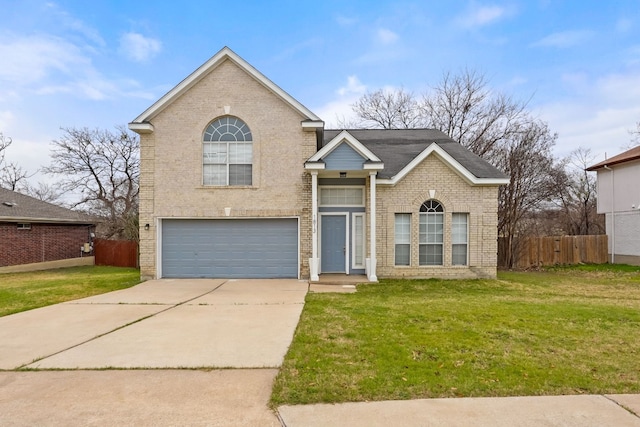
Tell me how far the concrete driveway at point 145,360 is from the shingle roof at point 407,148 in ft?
24.3

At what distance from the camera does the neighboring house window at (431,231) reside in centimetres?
1330

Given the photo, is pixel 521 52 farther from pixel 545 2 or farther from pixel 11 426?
pixel 11 426

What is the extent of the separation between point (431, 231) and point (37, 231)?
20.2m

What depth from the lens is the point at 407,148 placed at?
15266 mm

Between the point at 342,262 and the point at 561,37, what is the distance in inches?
500

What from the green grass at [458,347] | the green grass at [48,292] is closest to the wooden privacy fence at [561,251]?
the green grass at [458,347]

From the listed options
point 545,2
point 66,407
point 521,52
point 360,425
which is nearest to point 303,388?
point 360,425

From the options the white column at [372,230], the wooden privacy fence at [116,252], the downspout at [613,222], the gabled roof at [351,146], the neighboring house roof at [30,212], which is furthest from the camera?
the wooden privacy fence at [116,252]

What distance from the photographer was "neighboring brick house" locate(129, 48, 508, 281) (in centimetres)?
1302

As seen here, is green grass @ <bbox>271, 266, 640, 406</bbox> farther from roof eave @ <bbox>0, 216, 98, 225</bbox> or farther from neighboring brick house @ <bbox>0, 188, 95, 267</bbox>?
neighboring brick house @ <bbox>0, 188, 95, 267</bbox>

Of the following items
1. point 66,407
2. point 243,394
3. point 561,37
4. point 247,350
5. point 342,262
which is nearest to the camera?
point 66,407

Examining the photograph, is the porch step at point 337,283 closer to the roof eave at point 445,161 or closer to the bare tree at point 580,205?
the roof eave at point 445,161

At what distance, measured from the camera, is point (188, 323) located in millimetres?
6996

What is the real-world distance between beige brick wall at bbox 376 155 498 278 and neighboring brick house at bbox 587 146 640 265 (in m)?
10.9
